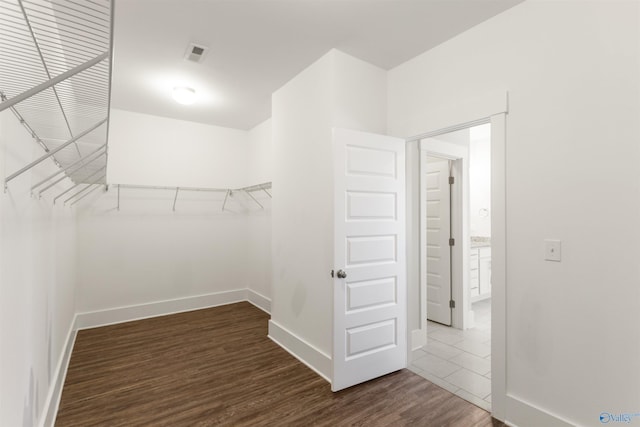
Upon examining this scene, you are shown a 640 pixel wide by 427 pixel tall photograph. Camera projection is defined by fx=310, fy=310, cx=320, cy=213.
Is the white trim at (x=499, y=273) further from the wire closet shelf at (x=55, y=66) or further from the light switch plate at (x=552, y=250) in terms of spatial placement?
the wire closet shelf at (x=55, y=66)

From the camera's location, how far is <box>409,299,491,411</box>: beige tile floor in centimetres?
247

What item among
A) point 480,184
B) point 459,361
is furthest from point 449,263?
point 480,184

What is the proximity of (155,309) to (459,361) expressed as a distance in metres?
3.77

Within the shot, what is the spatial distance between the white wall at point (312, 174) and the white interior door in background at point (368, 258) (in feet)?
0.51

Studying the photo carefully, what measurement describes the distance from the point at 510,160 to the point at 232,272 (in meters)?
4.05

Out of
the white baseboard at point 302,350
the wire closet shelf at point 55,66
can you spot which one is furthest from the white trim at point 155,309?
the wire closet shelf at point 55,66

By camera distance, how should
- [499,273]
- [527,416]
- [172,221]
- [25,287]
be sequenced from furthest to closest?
[172,221] < [499,273] < [527,416] < [25,287]

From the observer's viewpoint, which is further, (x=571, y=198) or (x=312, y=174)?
(x=312, y=174)

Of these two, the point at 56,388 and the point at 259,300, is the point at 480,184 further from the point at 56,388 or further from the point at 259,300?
the point at 56,388

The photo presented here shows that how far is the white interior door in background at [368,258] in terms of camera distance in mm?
2441

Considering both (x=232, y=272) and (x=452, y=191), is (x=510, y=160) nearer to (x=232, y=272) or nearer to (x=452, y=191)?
(x=452, y=191)

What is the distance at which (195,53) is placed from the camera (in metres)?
2.65

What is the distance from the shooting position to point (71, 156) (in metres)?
2.04

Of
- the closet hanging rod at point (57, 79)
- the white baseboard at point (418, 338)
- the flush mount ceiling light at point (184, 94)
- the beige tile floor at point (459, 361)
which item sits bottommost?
the beige tile floor at point (459, 361)
